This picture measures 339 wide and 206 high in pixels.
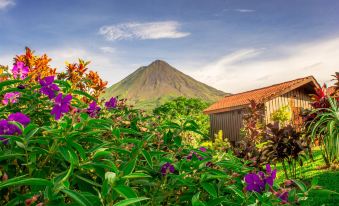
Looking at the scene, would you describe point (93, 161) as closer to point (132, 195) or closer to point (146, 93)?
point (132, 195)

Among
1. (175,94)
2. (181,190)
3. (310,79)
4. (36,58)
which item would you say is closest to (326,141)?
(36,58)

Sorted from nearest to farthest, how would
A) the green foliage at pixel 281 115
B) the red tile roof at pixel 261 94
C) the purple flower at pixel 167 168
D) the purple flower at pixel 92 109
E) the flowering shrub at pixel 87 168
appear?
the flowering shrub at pixel 87 168, the purple flower at pixel 167 168, the purple flower at pixel 92 109, the green foliage at pixel 281 115, the red tile roof at pixel 261 94

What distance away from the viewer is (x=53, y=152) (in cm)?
136

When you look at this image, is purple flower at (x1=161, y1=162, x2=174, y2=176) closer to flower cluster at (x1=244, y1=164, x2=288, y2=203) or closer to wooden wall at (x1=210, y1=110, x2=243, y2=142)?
flower cluster at (x1=244, y1=164, x2=288, y2=203)

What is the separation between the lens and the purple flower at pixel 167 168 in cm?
157

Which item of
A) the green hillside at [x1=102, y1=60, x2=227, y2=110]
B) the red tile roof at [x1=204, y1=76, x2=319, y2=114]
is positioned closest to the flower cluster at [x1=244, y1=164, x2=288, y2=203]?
the red tile roof at [x1=204, y1=76, x2=319, y2=114]

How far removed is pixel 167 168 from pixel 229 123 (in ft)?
58.1

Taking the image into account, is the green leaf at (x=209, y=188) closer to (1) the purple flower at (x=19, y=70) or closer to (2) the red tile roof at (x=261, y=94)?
(1) the purple flower at (x=19, y=70)

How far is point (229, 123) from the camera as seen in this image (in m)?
19.0

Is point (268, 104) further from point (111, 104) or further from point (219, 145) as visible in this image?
point (111, 104)

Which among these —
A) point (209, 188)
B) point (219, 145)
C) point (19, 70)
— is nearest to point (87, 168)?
point (209, 188)

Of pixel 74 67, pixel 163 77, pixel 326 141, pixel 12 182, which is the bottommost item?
pixel 326 141

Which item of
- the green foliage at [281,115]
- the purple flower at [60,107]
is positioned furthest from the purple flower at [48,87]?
the green foliage at [281,115]

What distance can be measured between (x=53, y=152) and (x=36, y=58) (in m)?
3.82
